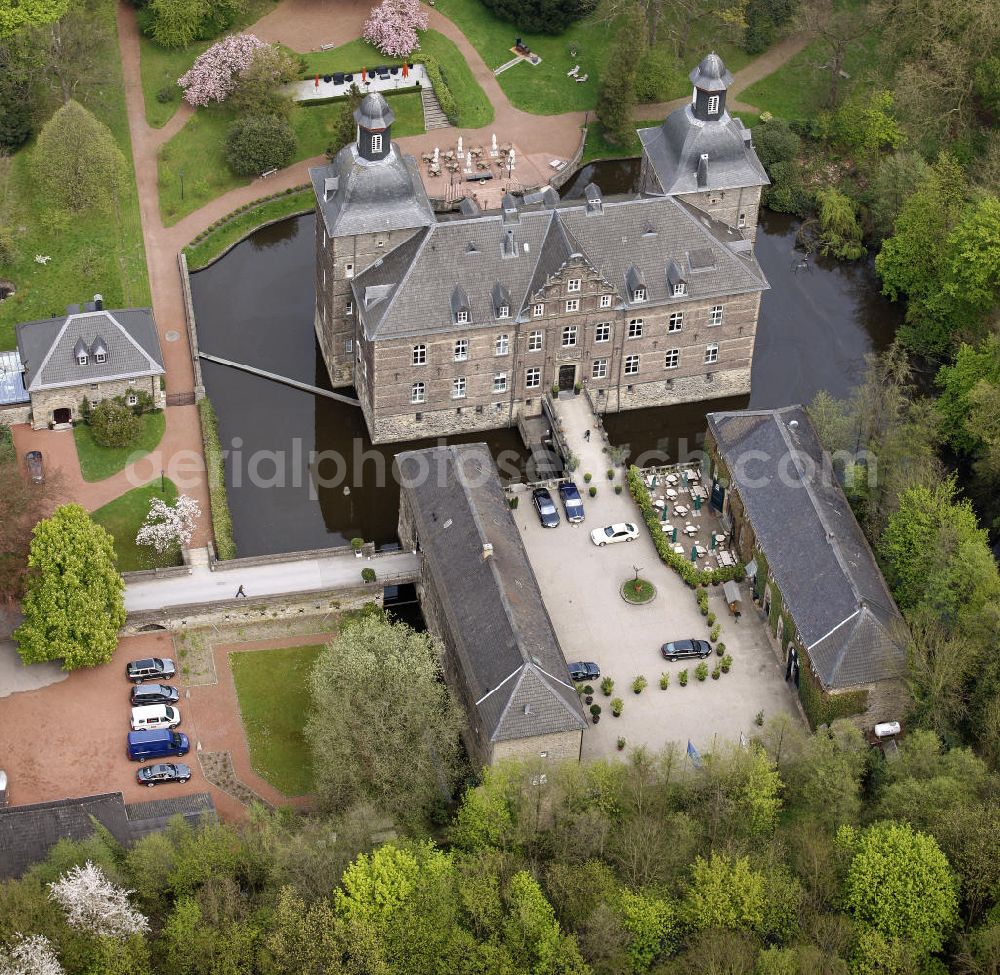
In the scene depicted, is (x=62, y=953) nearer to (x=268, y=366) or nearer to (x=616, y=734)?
(x=616, y=734)

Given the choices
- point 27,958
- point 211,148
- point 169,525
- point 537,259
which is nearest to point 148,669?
point 169,525

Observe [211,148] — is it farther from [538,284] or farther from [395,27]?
[538,284]

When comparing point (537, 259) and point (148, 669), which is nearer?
point (148, 669)

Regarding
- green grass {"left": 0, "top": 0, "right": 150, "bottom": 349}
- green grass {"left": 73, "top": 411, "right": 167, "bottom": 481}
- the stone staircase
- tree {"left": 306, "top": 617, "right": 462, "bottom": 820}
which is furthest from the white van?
the stone staircase

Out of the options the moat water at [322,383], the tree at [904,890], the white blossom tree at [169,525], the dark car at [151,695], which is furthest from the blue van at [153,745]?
the tree at [904,890]

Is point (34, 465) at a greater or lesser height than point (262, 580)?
greater

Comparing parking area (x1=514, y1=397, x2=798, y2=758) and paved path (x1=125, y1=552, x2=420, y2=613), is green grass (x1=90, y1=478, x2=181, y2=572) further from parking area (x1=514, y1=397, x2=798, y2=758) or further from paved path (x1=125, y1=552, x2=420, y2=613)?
parking area (x1=514, y1=397, x2=798, y2=758)

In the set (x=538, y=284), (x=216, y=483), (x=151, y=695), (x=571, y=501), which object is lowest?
(x=151, y=695)
